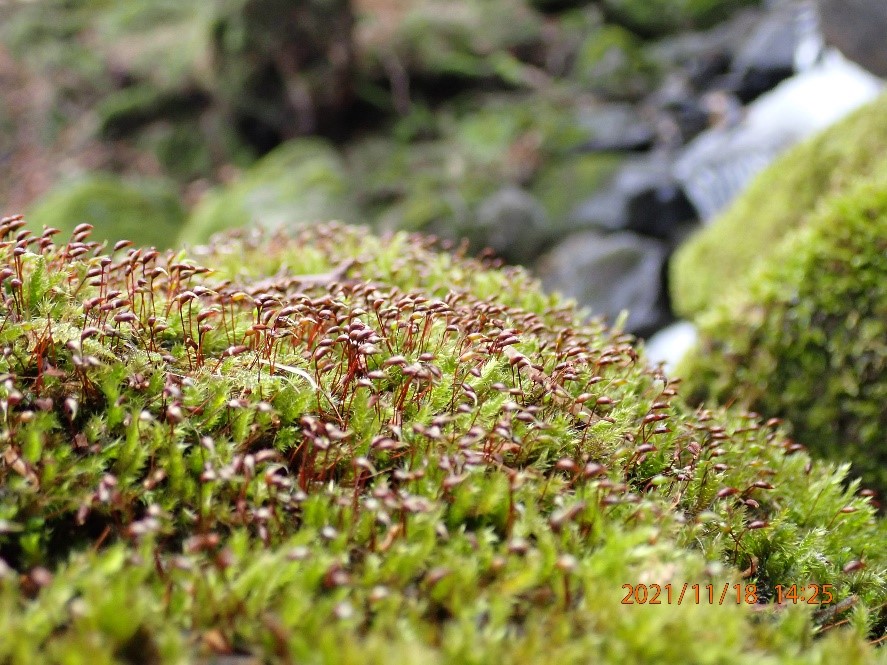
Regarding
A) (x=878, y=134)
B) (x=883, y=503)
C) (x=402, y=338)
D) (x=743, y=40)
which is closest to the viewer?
(x=402, y=338)

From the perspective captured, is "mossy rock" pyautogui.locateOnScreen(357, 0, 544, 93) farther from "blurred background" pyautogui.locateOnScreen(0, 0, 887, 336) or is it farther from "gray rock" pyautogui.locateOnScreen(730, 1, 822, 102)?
"gray rock" pyautogui.locateOnScreen(730, 1, 822, 102)

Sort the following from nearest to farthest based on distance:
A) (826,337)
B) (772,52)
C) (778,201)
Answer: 1. (826,337)
2. (778,201)
3. (772,52)

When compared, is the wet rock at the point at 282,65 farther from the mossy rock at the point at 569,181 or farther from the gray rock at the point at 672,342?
the gray rock at the point at 672,342

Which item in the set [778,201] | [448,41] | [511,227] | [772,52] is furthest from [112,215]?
[772,52]

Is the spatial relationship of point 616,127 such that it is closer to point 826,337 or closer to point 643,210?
point 643,210

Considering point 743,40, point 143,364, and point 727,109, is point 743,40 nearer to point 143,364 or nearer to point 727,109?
point 727,109

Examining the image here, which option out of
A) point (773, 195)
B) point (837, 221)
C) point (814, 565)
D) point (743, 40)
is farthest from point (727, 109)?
point (814, 565)
